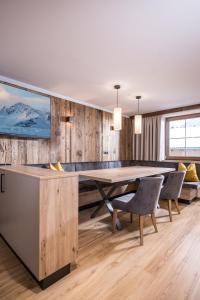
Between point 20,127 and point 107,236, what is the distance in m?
2.24

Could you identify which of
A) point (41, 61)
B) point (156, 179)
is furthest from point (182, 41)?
point (41, 61)

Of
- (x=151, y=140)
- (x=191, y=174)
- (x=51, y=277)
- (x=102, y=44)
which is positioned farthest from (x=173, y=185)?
(x=151, y=140)

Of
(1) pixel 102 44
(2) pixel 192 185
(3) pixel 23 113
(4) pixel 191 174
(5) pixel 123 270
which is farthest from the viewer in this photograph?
(4) pixel 191 174

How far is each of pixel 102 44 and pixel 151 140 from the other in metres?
3.66

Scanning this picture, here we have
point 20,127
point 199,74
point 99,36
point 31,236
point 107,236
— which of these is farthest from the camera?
point 20,127

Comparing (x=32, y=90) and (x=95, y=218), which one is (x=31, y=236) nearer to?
(x=95, y=218)

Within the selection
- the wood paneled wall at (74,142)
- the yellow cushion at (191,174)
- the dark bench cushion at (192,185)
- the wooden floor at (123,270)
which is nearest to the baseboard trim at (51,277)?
the wooden floor at (123,270)

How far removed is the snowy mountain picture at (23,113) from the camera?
2.82 m

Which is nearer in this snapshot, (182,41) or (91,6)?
(91,6)

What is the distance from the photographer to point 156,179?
6.88ft

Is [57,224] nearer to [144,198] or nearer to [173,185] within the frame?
[144,198]

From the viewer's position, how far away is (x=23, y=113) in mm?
3045

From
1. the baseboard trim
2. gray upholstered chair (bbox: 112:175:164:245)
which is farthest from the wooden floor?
gray upholstered chair (bbox: 112:175:164:245)

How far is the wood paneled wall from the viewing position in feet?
10.3
